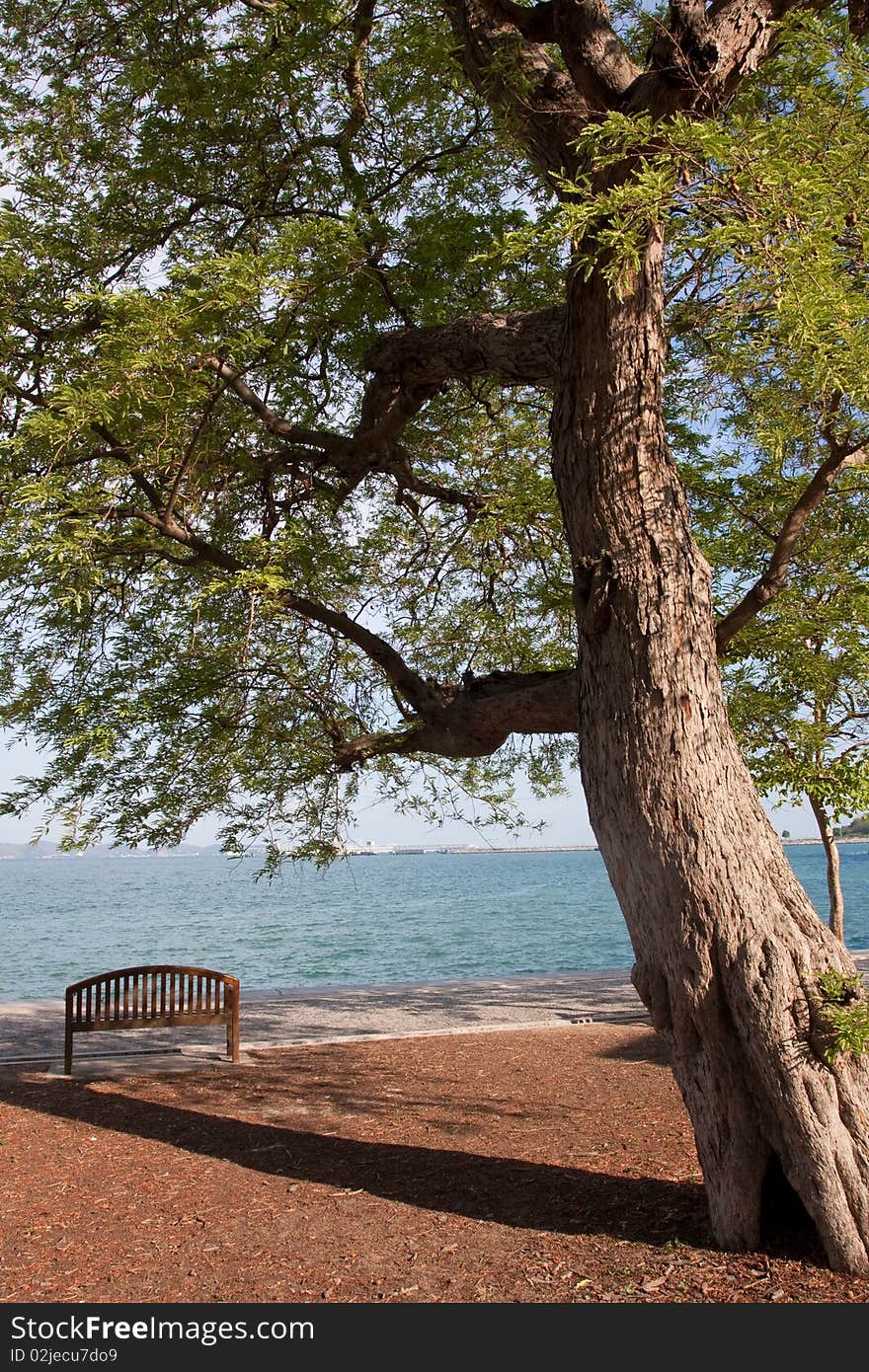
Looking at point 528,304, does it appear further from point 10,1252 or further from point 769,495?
point 10,1252

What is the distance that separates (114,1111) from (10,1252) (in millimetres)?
2860

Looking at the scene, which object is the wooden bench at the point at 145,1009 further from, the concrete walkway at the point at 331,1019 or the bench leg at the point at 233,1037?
the concrete walkway at the point at 331,1019

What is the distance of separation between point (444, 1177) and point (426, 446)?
19.5 ft

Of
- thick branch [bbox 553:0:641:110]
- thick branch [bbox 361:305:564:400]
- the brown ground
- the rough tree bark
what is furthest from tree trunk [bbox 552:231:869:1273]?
thick branch [bbox 553:0:641:110]

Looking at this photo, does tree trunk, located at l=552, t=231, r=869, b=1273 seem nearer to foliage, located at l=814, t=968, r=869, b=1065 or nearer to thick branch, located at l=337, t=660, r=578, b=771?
foliage, located at l=814, t=968, r=869, b=1065

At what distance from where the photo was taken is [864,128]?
442 centimetres

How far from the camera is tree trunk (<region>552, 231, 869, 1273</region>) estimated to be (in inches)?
177

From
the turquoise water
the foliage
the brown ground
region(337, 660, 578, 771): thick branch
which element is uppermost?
region(337, 660, 578, 771): thick branch

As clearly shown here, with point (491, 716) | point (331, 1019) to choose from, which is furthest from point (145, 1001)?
point (491, 716)

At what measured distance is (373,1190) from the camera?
5.78 meters

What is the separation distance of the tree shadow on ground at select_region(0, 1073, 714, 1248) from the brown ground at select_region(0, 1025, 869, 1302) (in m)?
0.02

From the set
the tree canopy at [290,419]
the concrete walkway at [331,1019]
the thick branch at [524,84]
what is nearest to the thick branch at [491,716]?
the tree canopy at [290,419]

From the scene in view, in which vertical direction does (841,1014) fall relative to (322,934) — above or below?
above

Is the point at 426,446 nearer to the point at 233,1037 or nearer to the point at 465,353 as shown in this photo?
the point at 465,353
